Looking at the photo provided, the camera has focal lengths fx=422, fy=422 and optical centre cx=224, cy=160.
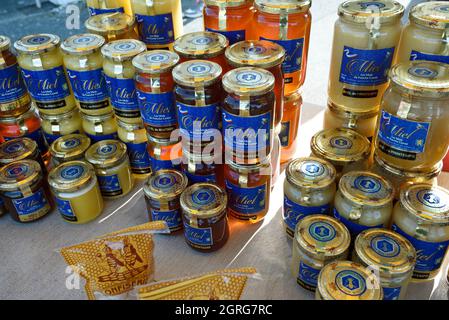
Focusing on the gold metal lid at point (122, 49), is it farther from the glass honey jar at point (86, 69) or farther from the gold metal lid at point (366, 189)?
the gold metal lid at point (366, 189)

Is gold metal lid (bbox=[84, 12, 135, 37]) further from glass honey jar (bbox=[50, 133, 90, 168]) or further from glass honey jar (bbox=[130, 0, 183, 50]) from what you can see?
glass honey jar (bbox=[50, 133, 90, 168])

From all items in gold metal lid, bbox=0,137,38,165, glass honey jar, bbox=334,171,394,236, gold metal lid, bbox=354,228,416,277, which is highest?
glass honey jar, bbox=334,171,394,236

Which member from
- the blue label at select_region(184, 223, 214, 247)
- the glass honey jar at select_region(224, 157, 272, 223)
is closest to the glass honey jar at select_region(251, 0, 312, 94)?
the glass honey jar at select_region(224, 157, 272, 223)

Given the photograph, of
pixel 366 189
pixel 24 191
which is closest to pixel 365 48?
pixel 366 189

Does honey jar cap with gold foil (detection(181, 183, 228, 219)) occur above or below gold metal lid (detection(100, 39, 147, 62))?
below

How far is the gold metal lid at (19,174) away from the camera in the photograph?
1.22 metres

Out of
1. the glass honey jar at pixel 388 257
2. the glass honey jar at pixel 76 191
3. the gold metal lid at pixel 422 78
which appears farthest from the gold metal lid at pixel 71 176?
the gold metal lid at pixel 422 78

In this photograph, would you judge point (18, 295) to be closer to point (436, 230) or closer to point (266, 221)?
point (266, 221)

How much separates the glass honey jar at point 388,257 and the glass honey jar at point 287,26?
58 cm

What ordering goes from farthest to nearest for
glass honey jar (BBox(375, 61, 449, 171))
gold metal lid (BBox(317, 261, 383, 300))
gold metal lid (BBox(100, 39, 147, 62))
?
gold metal lid (BBox(100, 39, 147, 62))
glass honey jar (BBox(375, 61, 449, 171))
gold metal lid (BBox(317, 261, 383, 300))

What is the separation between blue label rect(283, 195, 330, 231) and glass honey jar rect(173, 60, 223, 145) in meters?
0.27

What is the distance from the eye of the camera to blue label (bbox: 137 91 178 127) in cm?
114
